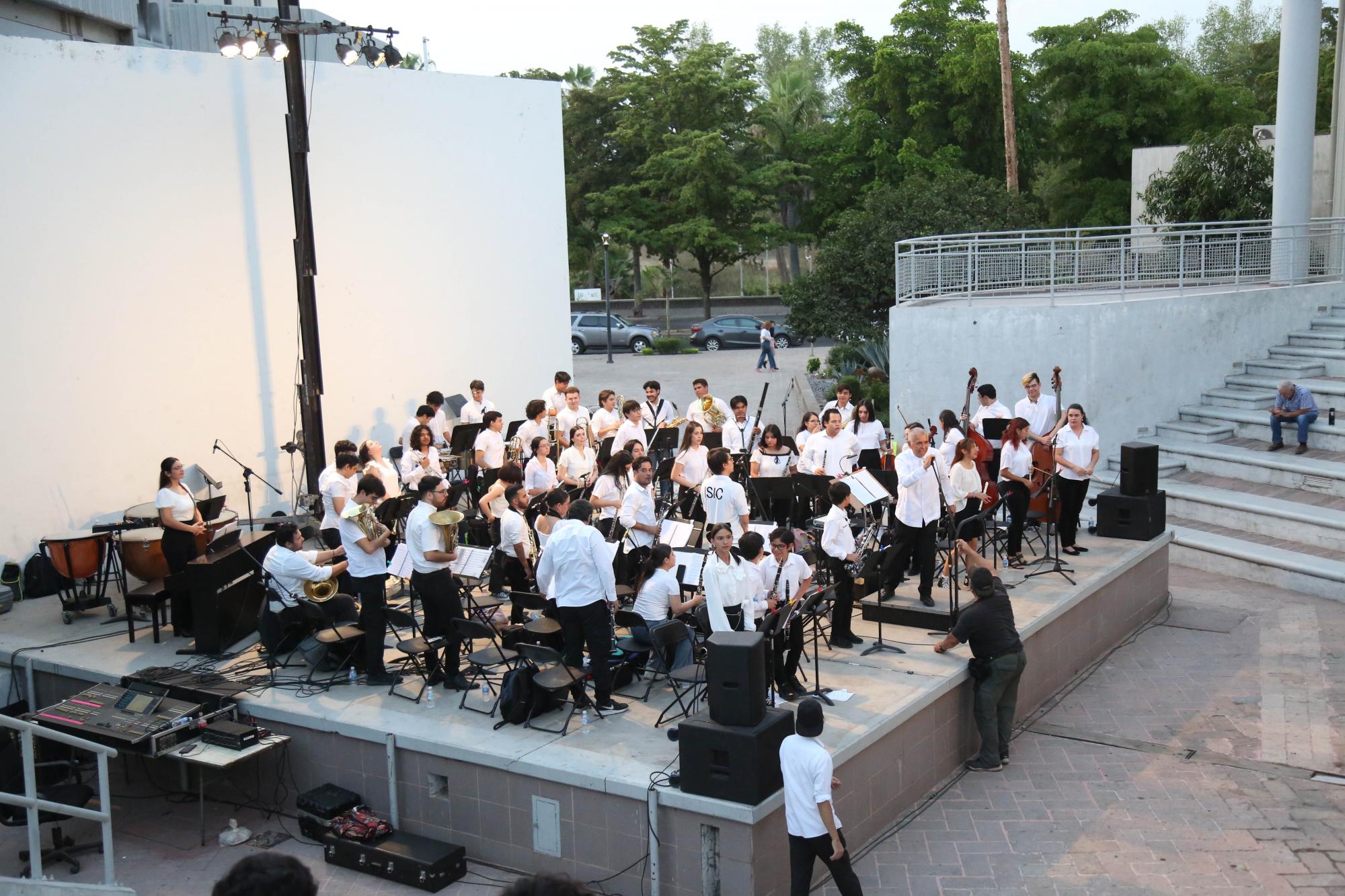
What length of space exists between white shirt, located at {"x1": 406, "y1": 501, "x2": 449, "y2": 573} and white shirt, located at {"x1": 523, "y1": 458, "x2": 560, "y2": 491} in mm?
2870

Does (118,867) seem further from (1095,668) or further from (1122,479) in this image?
(1122,479)

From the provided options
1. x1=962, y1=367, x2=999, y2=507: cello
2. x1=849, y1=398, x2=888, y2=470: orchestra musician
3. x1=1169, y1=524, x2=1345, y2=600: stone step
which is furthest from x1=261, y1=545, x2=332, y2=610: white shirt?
x1=1169, y1=524, x2=1345, y2=600: stone step

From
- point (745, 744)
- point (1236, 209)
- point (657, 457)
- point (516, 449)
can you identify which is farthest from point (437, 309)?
point (1236, 209)

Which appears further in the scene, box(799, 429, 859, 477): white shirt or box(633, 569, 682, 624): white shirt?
box(799, 429, 859, 477): white shirt

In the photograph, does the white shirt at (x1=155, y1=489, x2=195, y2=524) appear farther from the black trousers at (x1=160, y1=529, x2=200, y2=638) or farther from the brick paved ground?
the brick paved ground

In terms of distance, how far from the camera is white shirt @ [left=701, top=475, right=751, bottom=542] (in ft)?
36.0

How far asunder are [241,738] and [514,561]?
120 inches

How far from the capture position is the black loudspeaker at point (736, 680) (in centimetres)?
763

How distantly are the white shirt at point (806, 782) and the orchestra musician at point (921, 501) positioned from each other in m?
4.28

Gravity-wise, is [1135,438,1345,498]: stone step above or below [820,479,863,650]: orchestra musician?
below

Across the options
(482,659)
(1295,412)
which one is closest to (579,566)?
(482,659)

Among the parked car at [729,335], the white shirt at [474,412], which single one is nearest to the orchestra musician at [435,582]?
the white shirt at [474,412]

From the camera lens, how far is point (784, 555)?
369 inches

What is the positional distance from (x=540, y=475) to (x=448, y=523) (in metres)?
3.11
